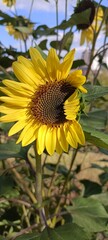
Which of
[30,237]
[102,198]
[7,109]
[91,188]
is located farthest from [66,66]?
[91,188]

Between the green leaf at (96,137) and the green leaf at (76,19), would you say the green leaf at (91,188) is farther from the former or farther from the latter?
the green leaf at (96,137)

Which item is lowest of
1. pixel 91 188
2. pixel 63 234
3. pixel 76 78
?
pixel 91 188

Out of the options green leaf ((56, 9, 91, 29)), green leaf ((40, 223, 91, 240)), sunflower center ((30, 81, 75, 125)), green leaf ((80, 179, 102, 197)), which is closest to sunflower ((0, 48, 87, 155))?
sunflower center ((30, 81, 75, 125))

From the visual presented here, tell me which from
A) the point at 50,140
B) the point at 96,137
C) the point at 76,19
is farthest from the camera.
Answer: the point at 76,19

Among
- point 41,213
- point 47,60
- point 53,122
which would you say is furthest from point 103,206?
point 47,60

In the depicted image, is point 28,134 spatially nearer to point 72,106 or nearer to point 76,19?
point 72,106

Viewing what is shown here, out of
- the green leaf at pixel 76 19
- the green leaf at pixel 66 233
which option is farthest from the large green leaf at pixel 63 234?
the green leaf at pixel 76 19
